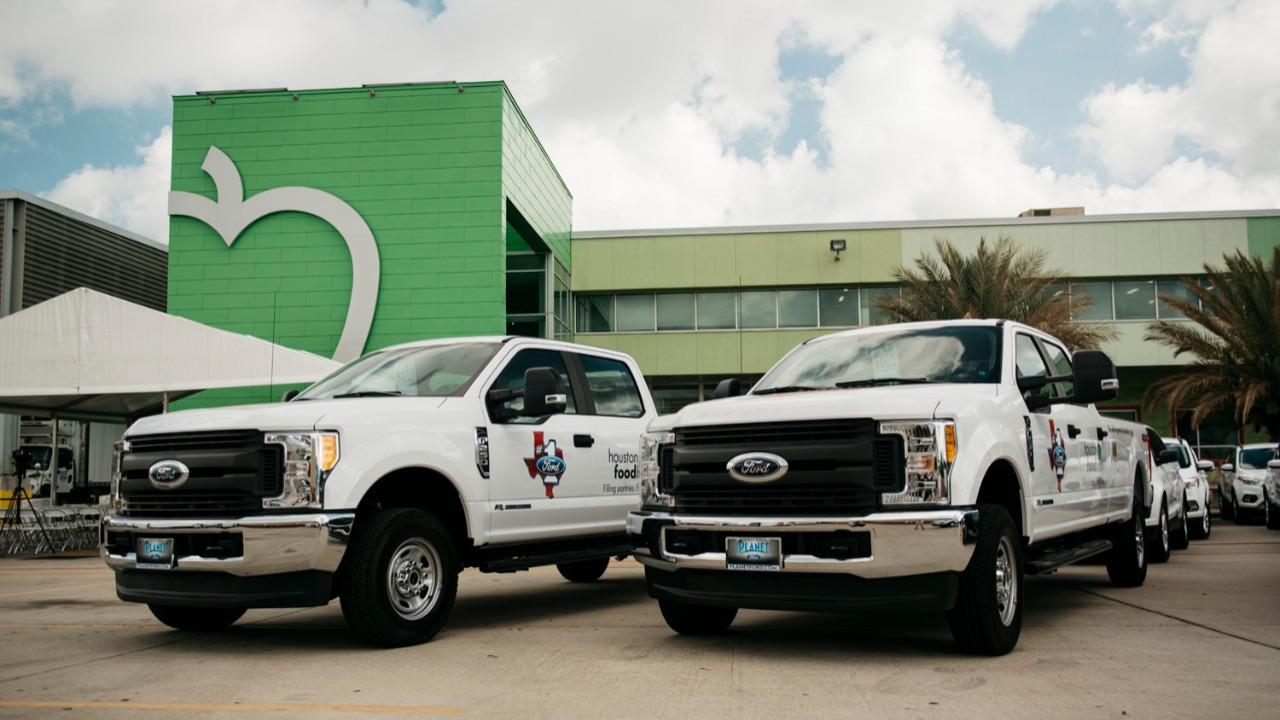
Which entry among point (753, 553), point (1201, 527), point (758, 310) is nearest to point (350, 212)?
point (758, 310)

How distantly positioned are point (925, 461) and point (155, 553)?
4512 mm

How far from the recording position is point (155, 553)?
22.0 feet

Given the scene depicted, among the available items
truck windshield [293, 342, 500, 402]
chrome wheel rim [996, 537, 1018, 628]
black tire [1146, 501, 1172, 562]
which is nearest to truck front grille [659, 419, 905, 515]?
chrome wheel rim [996, 537, 1018, 628]

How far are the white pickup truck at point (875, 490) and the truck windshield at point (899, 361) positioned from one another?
0.01 metres

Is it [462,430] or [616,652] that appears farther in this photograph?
[462,430]

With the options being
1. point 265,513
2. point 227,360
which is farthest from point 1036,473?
point 227,360

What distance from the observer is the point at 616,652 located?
21.8 feet

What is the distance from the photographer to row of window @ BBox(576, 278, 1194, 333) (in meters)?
33.2

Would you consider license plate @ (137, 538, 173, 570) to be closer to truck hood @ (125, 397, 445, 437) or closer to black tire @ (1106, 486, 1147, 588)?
truck hood @ (125, 397, 445, 437)

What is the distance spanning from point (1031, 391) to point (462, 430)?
3.79 m

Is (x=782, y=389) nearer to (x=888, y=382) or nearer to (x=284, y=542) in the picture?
(x=888, y=382)

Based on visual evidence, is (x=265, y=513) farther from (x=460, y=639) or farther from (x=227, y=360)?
(x=227, y=360)

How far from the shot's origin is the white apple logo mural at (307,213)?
1019 inches

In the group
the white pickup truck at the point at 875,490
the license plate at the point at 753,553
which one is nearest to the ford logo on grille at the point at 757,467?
the white pickup truck at the point at 875,490
